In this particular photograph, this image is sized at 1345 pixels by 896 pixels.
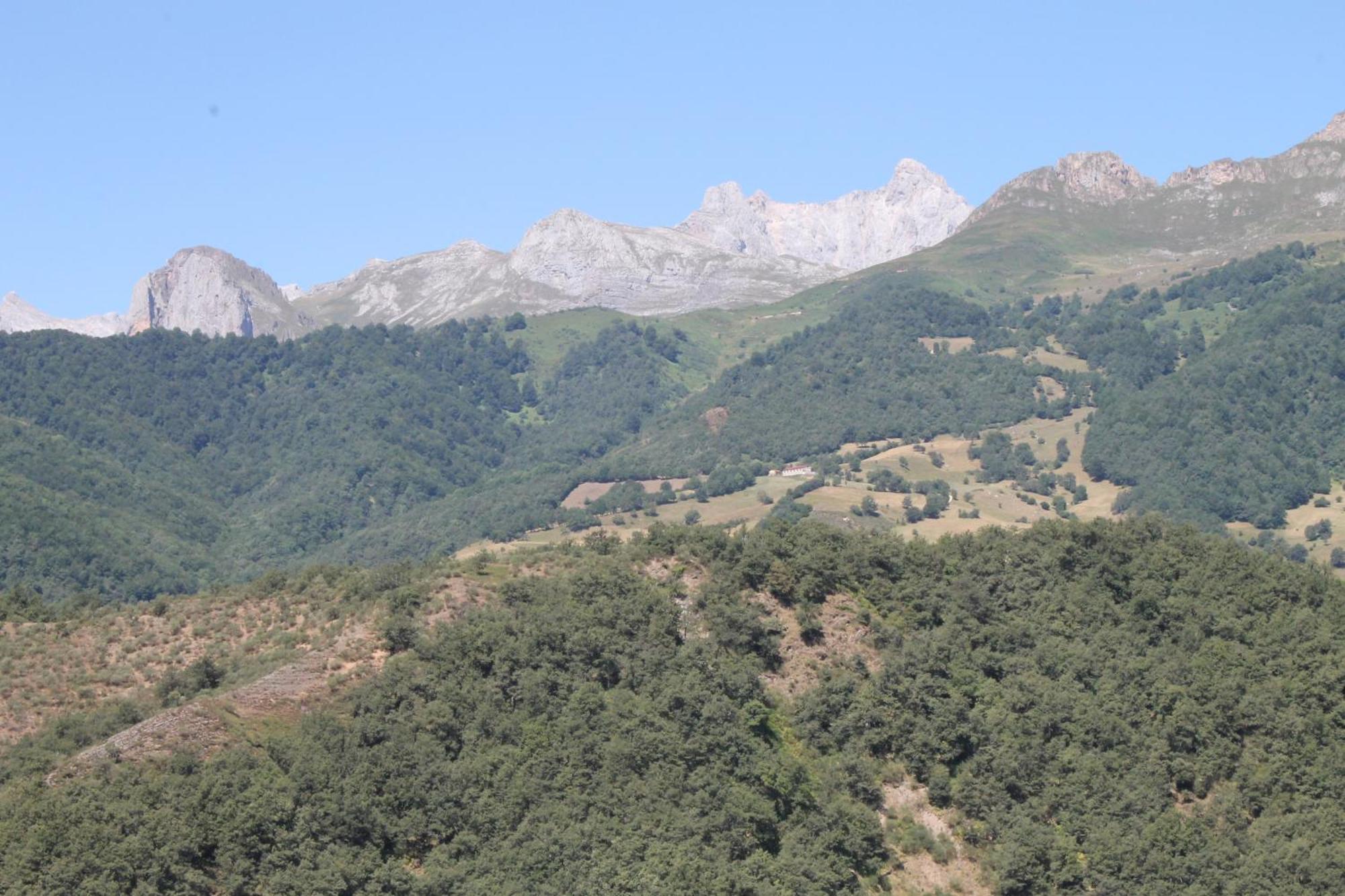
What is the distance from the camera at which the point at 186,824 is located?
2589 inches

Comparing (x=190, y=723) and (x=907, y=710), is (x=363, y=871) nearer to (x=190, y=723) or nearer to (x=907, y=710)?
(x=190, y=723)

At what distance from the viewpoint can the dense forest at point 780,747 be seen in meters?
68.1

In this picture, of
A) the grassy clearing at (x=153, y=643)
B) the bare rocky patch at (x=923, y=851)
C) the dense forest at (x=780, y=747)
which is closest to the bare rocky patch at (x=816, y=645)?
the dense forest at (x=780, y=747)

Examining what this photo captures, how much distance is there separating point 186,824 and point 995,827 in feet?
121

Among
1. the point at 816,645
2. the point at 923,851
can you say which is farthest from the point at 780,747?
the point at 816,645

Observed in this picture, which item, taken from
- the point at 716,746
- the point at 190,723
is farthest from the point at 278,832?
the point at 716,746

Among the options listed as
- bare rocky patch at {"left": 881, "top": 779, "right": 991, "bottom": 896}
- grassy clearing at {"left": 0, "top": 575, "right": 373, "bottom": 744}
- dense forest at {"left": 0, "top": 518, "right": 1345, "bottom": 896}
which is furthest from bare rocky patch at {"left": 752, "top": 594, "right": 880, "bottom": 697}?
grassy clearing at {"left": 0, "top": 575, "right": 373, "bottom": 744}

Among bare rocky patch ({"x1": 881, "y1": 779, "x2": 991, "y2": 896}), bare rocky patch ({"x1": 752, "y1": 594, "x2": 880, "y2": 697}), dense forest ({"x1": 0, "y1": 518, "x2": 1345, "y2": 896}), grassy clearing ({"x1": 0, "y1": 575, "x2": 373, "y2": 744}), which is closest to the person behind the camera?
dense forest ({"x1": 0, "y1": 518, "x2": 1345, "y2": 896})

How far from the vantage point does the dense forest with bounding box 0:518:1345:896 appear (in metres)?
68.1

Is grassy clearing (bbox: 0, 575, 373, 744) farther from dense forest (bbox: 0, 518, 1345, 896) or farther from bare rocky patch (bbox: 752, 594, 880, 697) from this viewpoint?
bare rocky patch (bbox: 752, 594, 880, 697)

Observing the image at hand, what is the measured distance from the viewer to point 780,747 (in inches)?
3314

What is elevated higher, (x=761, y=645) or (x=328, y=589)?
(x=328, y=589)

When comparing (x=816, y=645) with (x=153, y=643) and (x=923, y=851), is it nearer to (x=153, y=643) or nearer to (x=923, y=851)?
(x=923, y=851)

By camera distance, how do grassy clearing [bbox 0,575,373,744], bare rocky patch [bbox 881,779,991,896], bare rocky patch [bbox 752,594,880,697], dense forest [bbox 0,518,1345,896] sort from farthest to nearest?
bare rocky patch [bbox 752,594,880,697] → grassy clearing [bbox 0,575,373,744] → bare rocky patch [bbox 881,779,991,896] → dense forest [bbox 0,518,1345,896]
